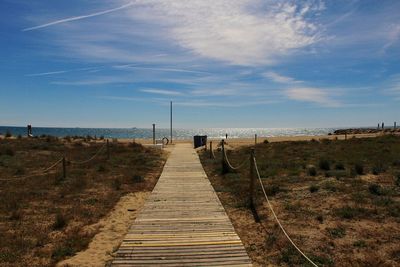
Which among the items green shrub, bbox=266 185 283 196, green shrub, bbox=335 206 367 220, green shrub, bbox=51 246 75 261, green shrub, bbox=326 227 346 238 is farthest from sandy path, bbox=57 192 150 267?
green shrub, bbox=335 206 367 220

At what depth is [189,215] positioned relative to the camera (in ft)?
31.8

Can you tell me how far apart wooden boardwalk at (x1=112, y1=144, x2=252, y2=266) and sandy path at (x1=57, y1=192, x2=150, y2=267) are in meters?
0.28

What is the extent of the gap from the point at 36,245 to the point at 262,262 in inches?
177

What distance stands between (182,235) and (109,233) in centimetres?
178

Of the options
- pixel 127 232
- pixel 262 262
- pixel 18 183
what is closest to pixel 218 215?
pixel 127 232

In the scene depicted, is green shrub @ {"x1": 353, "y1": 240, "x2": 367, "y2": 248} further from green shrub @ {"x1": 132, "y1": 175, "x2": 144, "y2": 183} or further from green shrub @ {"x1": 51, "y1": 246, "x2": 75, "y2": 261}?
green shrub @ {"x1": 132, "y1": 175, "x2": 144, "y2": 183}

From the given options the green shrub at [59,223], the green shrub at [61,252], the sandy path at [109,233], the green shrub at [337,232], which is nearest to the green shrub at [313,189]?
the green shrub at [337,232]

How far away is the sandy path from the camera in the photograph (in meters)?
6.93

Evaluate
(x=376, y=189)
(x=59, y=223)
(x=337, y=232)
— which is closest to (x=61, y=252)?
(x=59, y=223)

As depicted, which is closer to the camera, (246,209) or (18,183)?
(246,209)

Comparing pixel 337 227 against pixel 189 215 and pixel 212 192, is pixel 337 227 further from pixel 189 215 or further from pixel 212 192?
pixel 212 192

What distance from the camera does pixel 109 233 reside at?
341 inches

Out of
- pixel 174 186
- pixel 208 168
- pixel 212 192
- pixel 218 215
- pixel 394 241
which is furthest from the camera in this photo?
pixel 208 168

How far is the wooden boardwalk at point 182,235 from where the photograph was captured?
6.66 m
